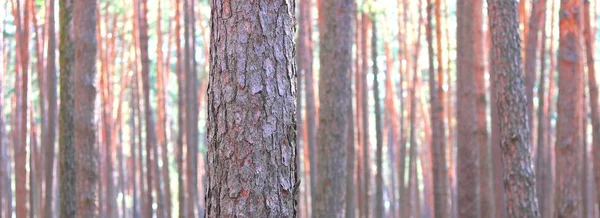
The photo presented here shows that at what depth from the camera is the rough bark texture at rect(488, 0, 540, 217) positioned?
340 inches

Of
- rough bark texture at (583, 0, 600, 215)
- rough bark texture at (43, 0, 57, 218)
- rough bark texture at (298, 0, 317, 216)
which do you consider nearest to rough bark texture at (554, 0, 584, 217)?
rough bark texture at (583, 0, 600, 215)

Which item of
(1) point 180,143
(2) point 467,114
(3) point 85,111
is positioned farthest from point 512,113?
(1) point 180,143

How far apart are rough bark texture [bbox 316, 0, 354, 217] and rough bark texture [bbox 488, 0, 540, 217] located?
5.07 ft

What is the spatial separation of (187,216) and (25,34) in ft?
12.7

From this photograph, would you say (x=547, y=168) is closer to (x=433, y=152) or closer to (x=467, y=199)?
(x=433, y=152)

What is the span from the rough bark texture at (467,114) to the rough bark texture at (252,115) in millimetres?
6175

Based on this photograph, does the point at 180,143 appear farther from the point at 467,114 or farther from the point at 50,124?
the point at 467,114

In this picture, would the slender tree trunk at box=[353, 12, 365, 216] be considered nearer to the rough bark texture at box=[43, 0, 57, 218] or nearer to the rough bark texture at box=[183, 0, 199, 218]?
the rough bark texture at box=[183, 0, 199, 218]

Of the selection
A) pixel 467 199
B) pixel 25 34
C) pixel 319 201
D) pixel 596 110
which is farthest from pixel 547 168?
pixel 25 34

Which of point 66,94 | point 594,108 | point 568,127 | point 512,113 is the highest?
point 66,94

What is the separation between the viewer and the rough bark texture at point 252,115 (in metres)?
4.42

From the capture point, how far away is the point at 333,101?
369 inches

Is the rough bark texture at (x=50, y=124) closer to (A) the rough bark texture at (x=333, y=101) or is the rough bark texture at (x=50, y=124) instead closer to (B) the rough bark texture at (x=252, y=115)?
(A) the rough bark texture at (x=333, y=101)

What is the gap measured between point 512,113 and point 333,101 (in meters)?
1.85
